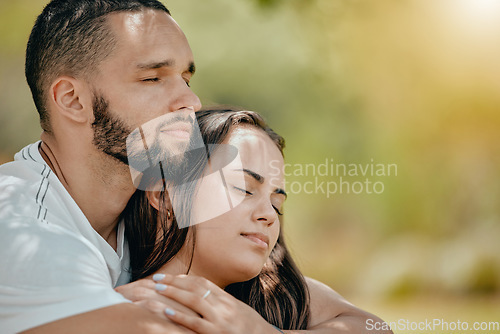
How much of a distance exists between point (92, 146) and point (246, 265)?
101 cm

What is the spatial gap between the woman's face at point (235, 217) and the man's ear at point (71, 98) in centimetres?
73

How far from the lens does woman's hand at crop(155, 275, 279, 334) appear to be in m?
2.01

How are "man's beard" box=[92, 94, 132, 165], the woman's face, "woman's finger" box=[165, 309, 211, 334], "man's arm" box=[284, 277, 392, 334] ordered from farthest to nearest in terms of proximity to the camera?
1. "man's beard" box=[92, 94, 132, 165]
2. "man's arm" box=[284, 277, 392, 334]
3. the woman's face
4. "woman's finger" box=[165, 309, 211, 334]

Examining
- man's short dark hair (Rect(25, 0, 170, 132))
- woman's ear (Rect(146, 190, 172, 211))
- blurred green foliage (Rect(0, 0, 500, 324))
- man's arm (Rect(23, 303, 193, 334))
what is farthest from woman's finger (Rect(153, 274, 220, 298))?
blurred green foliage (Rect(0, 0, 500, 324))

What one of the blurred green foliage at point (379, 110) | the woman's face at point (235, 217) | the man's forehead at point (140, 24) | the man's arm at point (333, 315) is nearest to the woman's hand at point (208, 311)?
the woman's face at point (235, 217)

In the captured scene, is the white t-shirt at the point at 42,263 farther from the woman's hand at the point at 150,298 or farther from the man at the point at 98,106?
the woman's hand at the point at 150,298

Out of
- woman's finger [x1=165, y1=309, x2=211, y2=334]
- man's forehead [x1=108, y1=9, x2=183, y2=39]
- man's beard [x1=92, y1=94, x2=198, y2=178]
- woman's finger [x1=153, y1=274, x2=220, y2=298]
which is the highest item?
man's forehead [x1=108, y1=9, x2=183, y2=39]

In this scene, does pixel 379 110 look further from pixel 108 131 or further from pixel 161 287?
pixel 161 287

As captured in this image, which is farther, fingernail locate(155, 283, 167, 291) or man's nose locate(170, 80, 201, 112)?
man's nose locate(170, 80, 201, 112)

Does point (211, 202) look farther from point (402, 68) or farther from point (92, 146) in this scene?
point (402, 68)

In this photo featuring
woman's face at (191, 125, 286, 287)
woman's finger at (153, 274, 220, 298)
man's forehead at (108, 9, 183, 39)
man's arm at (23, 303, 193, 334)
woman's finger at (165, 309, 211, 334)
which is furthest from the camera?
man's forehead at (108, 9, 183, 39)

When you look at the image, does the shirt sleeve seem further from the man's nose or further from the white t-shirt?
the man's nose

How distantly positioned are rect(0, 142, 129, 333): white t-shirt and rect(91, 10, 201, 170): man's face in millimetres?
506

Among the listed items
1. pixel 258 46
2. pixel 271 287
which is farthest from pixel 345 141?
pixel 271 287
